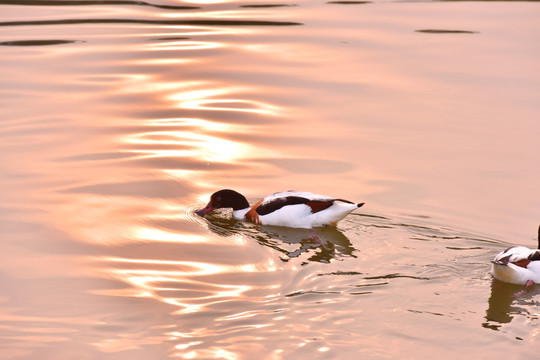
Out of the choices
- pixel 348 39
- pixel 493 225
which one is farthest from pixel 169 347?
pixel 348 39

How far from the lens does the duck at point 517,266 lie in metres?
9.43

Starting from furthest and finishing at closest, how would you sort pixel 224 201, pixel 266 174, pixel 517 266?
pixel 266 174, pixel 224 201, pixel 517 266

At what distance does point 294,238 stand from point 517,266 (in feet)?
9.40

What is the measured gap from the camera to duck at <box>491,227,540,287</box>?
9430 millimetres

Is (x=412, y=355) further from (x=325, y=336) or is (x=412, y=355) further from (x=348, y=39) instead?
(x=348, y=39)

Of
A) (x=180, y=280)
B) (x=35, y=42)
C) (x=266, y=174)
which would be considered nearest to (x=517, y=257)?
(x=180, y=280)

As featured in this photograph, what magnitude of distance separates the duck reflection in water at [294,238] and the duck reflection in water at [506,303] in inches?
64.2

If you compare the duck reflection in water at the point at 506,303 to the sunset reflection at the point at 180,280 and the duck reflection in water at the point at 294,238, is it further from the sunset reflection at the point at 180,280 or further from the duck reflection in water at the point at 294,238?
the sunset reflection at the point at 180,280

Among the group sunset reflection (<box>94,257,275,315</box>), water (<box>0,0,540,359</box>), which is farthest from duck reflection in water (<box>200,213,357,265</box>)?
sunset reflection (<box>94,257,275,315</box>)

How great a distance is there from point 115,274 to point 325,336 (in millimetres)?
2511

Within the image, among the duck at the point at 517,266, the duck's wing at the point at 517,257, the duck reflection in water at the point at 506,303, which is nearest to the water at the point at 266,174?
the duck reflection in water at the point at 506,303

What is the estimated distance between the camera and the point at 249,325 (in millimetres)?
8477

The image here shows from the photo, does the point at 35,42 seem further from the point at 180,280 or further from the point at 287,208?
the point at 180,280

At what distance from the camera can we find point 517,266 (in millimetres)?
9445
